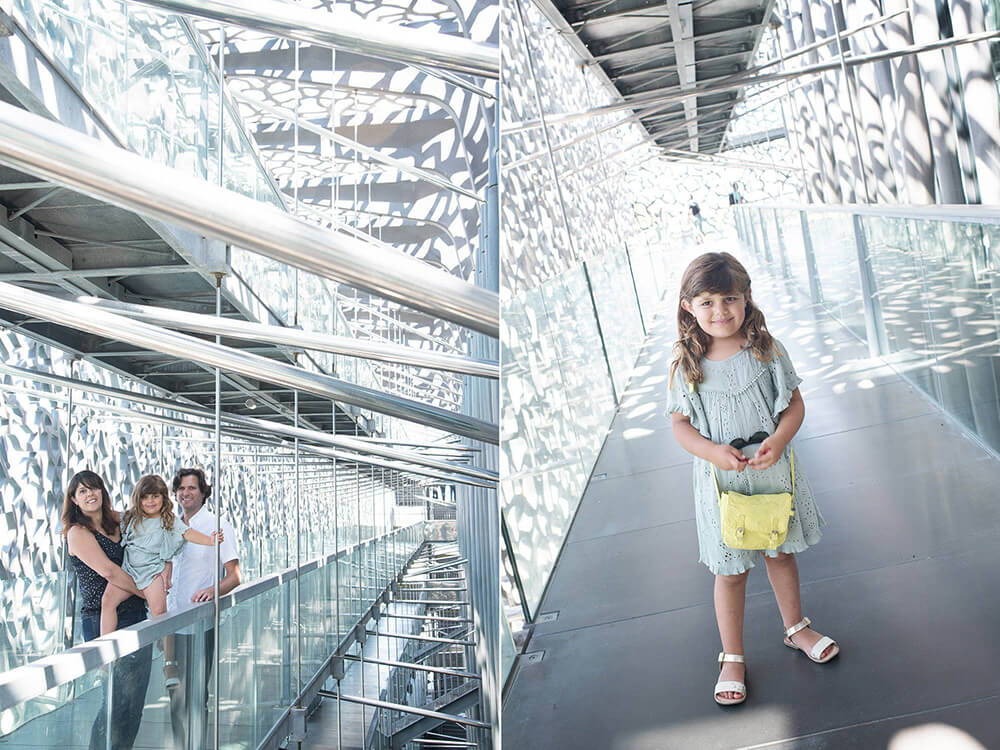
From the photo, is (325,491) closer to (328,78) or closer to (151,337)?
(328,78)

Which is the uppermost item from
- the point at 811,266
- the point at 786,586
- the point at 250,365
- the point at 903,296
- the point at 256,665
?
the point at 811,266

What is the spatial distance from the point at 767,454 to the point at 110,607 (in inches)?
141

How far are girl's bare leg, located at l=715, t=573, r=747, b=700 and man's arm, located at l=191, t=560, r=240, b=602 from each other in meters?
3.70

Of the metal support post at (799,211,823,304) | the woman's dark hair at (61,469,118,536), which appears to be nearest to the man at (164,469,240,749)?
the woman's dark hair at (61,469,118,536)

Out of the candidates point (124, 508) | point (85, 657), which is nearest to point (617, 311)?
point (85, 657)

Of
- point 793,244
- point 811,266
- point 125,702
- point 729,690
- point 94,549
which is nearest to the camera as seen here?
point 729,690

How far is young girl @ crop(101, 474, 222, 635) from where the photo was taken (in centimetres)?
461

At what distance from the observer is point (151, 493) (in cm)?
469

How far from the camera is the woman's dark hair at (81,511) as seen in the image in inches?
176

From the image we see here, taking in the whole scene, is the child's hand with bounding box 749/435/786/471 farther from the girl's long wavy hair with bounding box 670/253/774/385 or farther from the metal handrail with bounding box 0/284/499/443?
the metal handrail with bounding box 0/284/499/443

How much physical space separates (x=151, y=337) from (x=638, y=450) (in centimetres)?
204

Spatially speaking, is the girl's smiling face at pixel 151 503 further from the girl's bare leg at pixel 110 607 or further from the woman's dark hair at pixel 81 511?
the girl's bare leg at pixel 110 607

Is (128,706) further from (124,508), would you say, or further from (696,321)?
(124,508)

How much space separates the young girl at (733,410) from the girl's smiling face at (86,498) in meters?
3.51
